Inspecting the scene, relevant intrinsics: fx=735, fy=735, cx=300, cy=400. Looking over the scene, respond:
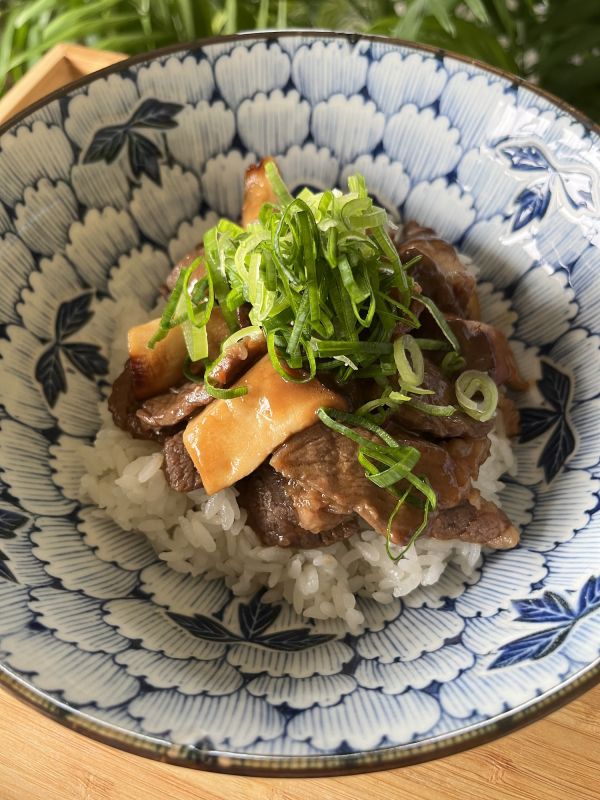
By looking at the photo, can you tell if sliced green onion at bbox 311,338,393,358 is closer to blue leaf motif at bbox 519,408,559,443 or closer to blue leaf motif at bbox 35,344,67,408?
blue leaf motif at bbox 519,408,559,443

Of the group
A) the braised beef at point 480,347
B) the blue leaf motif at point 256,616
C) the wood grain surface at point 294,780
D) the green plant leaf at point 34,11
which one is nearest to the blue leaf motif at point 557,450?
the braised beef at point 480,347

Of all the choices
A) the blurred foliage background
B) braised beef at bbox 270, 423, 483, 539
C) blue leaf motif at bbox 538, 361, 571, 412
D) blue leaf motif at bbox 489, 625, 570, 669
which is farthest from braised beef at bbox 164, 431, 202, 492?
the blurred foliage background

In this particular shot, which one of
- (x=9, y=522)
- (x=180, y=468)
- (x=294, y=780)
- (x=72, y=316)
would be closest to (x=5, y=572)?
(x=9, y=522)

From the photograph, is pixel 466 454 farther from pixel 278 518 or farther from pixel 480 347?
pixel 278 518

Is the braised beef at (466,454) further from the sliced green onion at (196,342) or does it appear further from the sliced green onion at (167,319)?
the sliced green onion at (167,319)

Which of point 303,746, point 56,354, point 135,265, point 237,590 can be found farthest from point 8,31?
point 303,746

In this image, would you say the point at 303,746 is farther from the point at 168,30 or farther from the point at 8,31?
the point at 8,31
